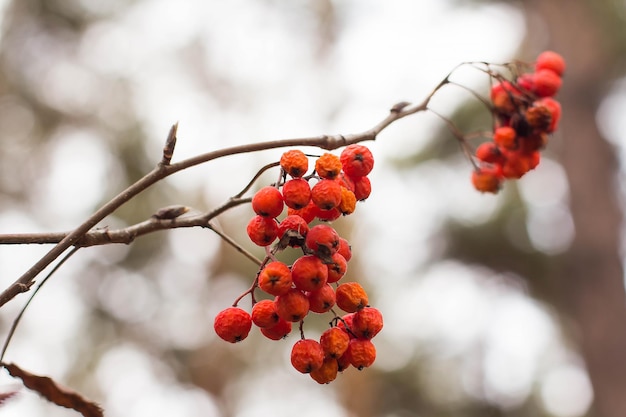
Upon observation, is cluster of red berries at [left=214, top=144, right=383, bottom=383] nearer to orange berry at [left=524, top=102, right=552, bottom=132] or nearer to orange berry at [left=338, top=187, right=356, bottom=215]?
orange berry at [left=338, top=187, right=356, bottom=215]

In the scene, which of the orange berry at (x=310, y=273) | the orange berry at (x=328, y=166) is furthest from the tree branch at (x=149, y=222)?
the orange berry at (x=310, y=273)

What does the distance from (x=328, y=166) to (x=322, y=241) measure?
0.10m

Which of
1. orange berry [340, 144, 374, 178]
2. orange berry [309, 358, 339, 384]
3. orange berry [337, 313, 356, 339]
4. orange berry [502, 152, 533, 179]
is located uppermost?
orange berry [502, 152, 533, 179]

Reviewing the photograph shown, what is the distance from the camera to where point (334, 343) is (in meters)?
0.83

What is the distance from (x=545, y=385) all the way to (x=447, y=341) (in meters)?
1.76

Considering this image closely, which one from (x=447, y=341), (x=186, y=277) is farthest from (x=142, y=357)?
(x=447, y=341)

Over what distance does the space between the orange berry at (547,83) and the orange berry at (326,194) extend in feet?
2.29

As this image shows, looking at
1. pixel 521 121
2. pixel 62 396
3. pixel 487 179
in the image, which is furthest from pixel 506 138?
pixel 62 396

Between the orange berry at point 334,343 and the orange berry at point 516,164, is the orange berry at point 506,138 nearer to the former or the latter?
the orange berry at point 516,164

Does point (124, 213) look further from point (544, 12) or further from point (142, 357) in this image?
point (544, 12)

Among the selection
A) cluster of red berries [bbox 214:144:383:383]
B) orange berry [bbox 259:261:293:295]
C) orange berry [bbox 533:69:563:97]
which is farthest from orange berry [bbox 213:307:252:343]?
orange berry [bbox 533:69:563:97]

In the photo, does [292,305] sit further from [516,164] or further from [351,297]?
[516,164]

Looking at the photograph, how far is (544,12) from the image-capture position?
19.8 ft

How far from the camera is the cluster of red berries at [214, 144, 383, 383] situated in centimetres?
77
